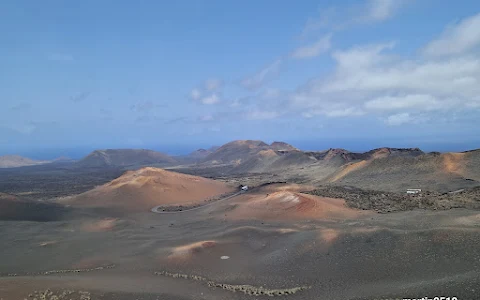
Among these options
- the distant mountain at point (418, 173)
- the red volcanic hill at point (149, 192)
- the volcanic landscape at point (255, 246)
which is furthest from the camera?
the red volcanic hill at point (149, 192)

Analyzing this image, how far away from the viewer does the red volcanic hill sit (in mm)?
58531

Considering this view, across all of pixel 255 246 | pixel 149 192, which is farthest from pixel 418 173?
pixel 149 192

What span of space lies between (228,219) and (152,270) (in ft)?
55.1

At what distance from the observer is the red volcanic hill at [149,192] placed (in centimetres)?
5853

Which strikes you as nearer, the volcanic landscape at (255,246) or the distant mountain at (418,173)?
the volcanic landscape at (255,246)

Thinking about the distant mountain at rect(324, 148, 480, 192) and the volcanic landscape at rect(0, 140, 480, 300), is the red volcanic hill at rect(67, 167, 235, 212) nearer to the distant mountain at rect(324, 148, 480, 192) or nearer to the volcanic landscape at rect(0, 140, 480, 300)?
the volcanic landscape at rect(0, 140, 480, 300)

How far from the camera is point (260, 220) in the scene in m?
39.0

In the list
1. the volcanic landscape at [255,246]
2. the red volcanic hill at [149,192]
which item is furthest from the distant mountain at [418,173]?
the red volcanic hill at [149,192]

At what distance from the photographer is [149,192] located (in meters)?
63.5

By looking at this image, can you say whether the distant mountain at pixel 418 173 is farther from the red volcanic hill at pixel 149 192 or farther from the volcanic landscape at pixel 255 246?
the red volcanic hill at pixel 149 192

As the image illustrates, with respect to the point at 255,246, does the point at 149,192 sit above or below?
above

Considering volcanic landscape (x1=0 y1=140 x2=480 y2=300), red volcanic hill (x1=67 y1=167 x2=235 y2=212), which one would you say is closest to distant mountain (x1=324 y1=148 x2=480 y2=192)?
volcanic landscape (x1=0 y1=140 x2=480 y2=300)

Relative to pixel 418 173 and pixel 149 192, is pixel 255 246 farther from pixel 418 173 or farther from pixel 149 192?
pixel 418 173

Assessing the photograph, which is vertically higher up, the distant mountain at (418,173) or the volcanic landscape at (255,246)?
the distant mountain at (418,173)
